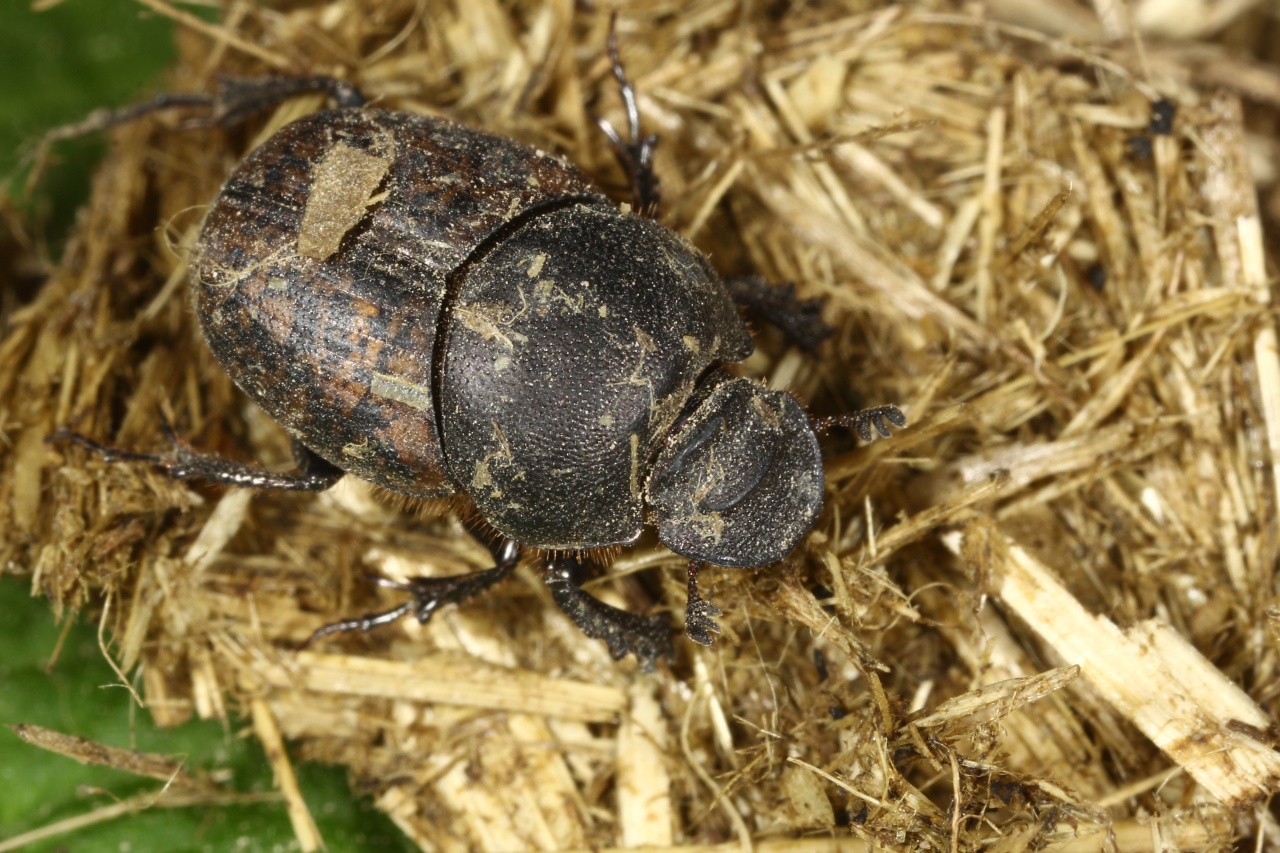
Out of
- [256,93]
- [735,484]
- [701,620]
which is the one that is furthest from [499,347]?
[256,93]

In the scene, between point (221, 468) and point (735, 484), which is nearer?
point (735, 484)

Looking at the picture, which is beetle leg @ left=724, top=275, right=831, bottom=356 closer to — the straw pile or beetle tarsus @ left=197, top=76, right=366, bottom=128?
the straw pile

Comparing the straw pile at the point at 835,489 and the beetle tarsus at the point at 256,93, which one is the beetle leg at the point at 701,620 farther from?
the beetle tarsus at the point at 256,93

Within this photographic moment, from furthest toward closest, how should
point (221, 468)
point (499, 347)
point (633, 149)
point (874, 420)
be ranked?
point (633, 149)
point (221, 468)
point (874, 420)
point (499, 347)

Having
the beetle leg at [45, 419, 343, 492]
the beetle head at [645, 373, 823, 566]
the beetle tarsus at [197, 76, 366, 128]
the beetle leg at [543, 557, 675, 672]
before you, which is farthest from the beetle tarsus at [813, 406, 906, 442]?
the beetle tarsus at [197, 76, 366, 128]

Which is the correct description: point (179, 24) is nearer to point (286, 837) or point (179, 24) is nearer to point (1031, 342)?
point (286, 837)

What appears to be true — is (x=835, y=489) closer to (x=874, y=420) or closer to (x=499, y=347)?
(x=874, y=420)

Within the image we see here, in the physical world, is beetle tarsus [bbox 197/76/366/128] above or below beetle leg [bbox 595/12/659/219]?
above
